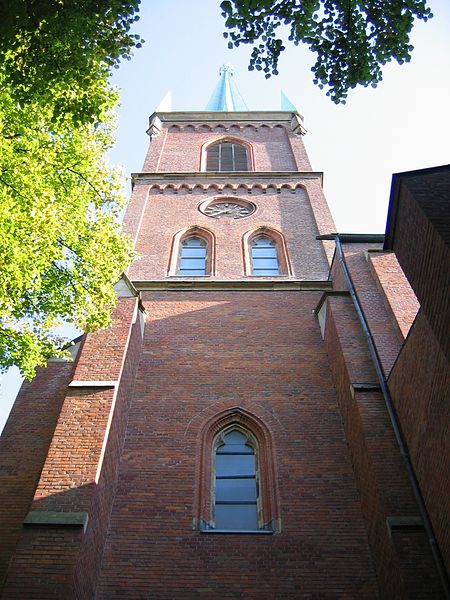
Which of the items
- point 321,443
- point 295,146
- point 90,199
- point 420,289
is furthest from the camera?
point 295,146

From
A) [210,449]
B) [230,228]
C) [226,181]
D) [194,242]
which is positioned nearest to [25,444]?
[210,449]

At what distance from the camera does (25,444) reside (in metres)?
9.89

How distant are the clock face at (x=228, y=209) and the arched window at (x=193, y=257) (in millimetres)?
1329

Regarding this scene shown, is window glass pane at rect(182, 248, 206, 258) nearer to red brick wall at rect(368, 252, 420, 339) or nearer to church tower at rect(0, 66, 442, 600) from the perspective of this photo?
church tower at rect(0, 66, 442, 600)

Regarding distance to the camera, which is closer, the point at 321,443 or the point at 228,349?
the point at 321,443

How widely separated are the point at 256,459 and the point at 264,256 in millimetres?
7414

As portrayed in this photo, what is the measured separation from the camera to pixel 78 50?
721 cm

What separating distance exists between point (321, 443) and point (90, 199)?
5467 millimetres

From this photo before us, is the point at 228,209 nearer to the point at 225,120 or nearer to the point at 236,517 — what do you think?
the point at 225,120

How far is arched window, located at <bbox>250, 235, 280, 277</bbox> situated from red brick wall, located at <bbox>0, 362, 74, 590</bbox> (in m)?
6.03

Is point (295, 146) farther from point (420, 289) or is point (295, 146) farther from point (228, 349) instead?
point (420, 289)

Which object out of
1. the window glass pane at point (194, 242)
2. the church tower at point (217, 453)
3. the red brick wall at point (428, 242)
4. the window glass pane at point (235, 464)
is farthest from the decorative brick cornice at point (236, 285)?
the red brick wall at point (428, 242)

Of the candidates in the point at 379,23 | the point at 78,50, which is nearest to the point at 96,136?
the point at 78,50

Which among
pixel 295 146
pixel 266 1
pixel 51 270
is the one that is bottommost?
pixel 51 270
